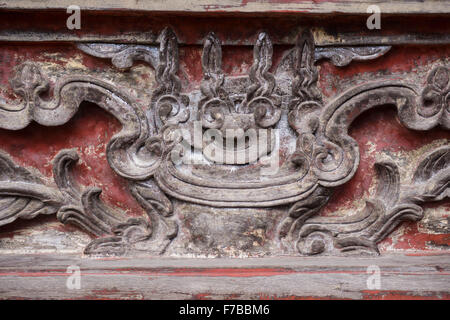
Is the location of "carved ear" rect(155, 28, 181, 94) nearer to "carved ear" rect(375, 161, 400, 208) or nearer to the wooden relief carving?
the wooden relief carving

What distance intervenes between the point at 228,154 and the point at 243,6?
471mm

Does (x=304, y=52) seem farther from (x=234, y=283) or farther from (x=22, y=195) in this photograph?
(x=22, y=195)

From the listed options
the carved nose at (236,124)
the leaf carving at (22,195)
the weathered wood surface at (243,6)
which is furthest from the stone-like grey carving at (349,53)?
the leaf carving at (22,195)

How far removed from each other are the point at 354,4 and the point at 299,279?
86 centimetres

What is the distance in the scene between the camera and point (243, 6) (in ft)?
5.28

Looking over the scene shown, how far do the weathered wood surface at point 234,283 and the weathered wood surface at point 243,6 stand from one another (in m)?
0.79

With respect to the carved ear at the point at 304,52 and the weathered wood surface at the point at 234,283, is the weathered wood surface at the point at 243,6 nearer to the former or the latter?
the carved ear at the point at 304,52

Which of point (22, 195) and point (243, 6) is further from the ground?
point (243, 6)

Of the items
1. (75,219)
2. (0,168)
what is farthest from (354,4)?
(0,168)

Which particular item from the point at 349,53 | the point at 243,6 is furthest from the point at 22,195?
the point at 349,53

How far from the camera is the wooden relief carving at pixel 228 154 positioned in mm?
1716

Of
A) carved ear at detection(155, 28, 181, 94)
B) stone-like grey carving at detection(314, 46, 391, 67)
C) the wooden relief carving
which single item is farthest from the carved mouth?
stone-like grey carving at detection(314, 46, 391, 67)

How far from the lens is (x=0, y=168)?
1.77 meters

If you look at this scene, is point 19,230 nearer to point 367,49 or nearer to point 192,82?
point 192,82
